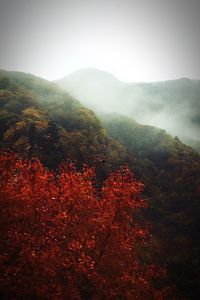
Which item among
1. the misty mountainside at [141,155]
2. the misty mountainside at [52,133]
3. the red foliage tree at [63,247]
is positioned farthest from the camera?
the misty mountainside at [52,133]

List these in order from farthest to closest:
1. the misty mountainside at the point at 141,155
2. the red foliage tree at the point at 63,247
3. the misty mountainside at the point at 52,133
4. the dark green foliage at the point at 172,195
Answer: the misty mountainside at the point at 52,133 < the misty mountainside at the point at 141,155 < the dark green foliage at the point at 172,195 < the red foliage tree at the point at 63,247

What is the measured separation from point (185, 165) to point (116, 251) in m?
58.2

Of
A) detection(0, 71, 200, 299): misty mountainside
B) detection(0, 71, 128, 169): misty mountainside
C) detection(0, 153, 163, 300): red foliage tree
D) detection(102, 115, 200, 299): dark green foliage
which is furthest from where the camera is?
detection(0, 71, 128, 169): misty mountainside

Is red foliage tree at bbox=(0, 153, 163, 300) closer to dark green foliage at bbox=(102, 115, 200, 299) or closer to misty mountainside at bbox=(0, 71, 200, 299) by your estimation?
dark green foliage at bbox=(102, 115, 200, 299)

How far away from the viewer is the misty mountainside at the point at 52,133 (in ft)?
167

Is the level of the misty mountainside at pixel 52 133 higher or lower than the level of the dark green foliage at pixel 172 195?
higher

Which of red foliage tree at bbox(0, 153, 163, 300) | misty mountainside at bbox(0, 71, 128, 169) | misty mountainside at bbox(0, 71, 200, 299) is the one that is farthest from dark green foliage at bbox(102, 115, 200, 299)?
red foliage tree at bbox(0, 153, 163, 300)

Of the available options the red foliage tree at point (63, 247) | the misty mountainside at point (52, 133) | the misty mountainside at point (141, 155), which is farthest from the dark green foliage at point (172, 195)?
the red foliage tree at point (63, 247)

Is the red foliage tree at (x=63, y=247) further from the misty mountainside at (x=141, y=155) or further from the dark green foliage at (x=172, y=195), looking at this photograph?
the misty mountainside at (x=141, y=155)

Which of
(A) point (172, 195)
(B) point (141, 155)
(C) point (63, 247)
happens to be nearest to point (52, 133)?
(C) point (63, 247)

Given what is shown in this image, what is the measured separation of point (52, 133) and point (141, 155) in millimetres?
42269

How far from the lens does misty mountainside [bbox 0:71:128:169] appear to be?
51.0 metres

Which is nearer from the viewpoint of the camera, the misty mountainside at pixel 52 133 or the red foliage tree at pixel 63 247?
the red foliage tree at pixel 63 247

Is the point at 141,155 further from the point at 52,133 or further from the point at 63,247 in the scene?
the point at 63,247
